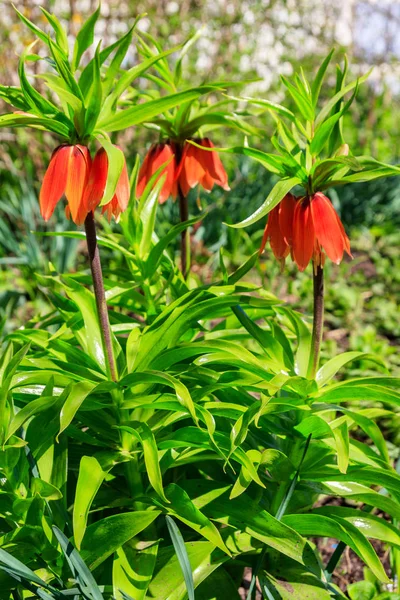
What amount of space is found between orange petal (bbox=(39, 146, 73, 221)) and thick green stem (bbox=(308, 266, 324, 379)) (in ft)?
1.58

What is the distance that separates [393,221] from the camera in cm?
397

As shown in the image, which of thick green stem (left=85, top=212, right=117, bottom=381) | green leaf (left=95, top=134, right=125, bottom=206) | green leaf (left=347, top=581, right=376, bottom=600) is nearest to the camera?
green leaf (left=95, top=134, right=125, bottom=206)

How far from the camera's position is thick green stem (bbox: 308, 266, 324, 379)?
4.02 ft

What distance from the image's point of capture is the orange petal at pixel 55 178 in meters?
1.04

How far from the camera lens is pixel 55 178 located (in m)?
1.05

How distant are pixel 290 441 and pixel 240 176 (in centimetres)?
261

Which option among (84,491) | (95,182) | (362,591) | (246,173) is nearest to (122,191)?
(95,182)

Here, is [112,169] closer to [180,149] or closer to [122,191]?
[122,191]

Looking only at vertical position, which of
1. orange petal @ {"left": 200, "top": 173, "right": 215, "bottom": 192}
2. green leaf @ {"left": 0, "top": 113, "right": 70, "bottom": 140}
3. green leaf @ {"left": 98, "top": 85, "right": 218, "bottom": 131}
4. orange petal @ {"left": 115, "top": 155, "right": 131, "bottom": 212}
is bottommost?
orange petal @ {"left": 115, "top": 155, "right": 131, "bottom": 212}

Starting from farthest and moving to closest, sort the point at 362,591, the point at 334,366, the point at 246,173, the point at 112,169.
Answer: the point at 246,173, the point at 362,591, the point at 334,366, the point at 112,169

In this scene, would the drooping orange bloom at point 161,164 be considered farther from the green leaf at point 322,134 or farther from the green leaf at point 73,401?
the green leaf at point 73,401

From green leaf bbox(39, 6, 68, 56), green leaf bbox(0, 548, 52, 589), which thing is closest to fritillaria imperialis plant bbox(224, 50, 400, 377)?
green leaf bbox(39, 6, 68, 56)

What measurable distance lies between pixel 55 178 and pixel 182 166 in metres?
0.54

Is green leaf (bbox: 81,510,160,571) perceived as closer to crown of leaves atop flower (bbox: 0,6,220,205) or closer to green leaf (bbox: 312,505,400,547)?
green leaf (bbox: 312,505,400,547)
